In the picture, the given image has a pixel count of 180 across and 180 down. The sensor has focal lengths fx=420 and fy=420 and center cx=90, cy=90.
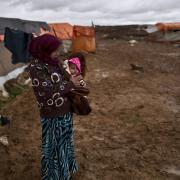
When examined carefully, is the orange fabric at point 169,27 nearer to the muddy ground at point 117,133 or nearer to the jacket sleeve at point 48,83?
the muddy ground at point 117,133

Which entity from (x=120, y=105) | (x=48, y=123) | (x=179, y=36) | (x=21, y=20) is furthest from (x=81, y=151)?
(x=179, y=36)

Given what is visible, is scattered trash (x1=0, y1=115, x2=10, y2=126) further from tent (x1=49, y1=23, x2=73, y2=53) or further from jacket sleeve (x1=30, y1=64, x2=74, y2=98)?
tent (x1=49, y1=23, x2=73, y2=53)

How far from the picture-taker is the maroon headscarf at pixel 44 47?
167 inches

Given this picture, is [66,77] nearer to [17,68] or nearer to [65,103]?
[65,103]

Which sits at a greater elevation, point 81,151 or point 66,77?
point 66,77

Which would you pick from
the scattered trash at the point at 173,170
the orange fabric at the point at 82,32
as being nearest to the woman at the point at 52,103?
the scattered trash at the point at 173,170

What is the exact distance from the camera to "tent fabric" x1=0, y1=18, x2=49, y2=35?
1322cm

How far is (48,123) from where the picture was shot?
4.63m

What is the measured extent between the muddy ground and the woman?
651 millimetres

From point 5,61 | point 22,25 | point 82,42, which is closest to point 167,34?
point 82,42

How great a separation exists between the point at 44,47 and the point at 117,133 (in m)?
3.40

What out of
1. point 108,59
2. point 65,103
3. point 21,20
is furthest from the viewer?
point 108,59

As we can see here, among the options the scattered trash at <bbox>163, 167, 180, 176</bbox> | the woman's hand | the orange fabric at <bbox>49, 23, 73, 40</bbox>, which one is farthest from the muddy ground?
the orange fabric at <bbox>49, 23, 73, 40</bbox>

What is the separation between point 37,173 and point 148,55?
47.6 ft
